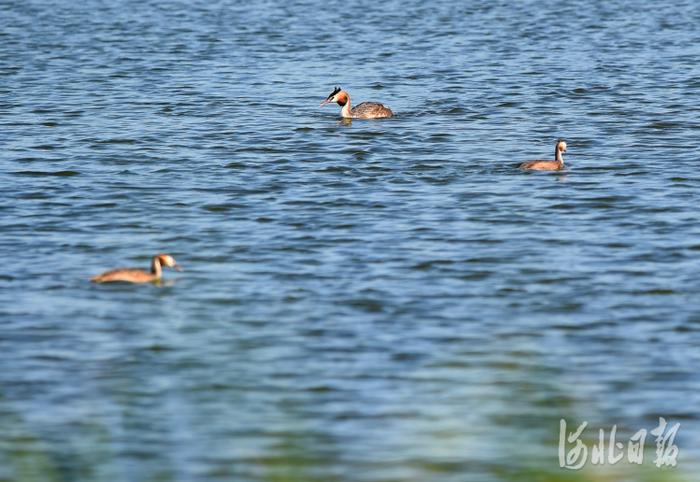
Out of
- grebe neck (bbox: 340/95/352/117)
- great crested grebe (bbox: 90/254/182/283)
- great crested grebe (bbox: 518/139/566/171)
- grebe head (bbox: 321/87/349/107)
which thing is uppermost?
great crested grebe (bbox: 90/254/182/283)

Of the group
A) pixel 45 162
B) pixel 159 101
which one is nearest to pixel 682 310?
pixel 45 162

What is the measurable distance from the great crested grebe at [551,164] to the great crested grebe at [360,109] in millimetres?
6937

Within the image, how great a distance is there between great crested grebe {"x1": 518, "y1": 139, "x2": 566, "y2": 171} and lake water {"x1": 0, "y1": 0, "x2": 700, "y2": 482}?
0.65 ft

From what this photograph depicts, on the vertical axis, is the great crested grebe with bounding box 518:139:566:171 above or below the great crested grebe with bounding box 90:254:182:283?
below

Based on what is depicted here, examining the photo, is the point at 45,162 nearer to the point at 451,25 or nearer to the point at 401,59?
the point at 401,59

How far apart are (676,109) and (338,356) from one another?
2012 centimetres

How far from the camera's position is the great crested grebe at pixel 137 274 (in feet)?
62.5

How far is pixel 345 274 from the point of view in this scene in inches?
775

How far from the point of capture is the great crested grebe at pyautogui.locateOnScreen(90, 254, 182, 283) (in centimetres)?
1906

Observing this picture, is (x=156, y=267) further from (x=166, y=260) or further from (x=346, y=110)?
(x=346, y=110)

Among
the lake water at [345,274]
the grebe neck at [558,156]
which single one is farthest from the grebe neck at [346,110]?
the grebe neck at [558,156]

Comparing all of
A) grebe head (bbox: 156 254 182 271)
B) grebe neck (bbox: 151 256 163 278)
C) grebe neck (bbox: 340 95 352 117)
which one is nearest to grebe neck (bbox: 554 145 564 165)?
grebe neck (bbox: 340 95 352 117)

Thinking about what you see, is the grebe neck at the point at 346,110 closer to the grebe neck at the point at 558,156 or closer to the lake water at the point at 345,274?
the lake water at the point at 345,274

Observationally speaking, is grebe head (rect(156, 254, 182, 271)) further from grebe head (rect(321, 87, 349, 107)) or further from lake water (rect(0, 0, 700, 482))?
grebe head (rect(321, 87, 349, 107))
